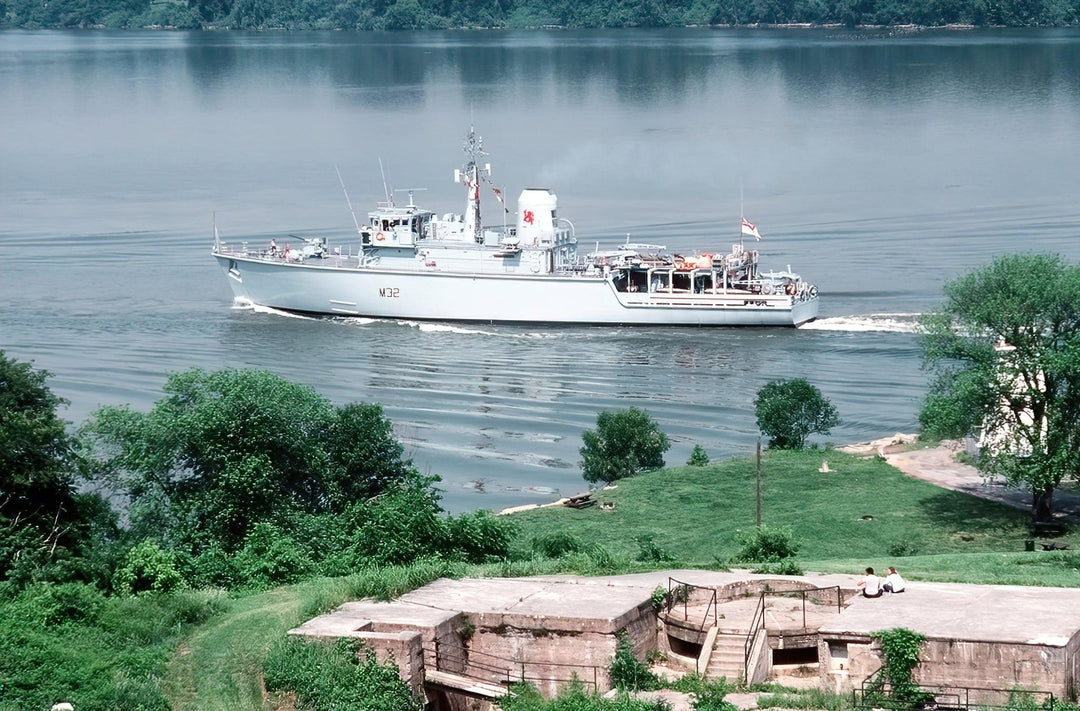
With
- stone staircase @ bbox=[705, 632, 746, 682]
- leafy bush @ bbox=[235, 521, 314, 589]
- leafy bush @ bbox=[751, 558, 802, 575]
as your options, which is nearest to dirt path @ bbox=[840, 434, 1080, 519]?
leafy bush @ bbox=[751, 558, 802, 575]

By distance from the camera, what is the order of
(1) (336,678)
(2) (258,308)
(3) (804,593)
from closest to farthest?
(1) (336,678) < (3) (804,593) < (2) (258,308)

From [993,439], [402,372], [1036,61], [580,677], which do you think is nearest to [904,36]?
[1036,61]

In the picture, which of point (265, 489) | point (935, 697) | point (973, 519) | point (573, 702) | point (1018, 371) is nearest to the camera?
point (935, 697)

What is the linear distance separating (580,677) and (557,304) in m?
43.3

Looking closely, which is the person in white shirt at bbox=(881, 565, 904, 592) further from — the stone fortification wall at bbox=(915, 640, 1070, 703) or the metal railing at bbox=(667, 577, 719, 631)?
the stone fortification wall at bbox=(915, 640, 1070, 703)

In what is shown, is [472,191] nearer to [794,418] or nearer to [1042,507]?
[794,418]

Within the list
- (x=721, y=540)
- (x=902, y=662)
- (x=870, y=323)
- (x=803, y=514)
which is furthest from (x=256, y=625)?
(x=870, y=323)

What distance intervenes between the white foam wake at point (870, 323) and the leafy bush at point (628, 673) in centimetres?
3776

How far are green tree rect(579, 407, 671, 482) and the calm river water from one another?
0.79 metres

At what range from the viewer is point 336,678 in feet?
75.4

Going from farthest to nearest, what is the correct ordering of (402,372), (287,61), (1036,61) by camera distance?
(287,61), (1036,61), (402,372)

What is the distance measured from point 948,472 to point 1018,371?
6.12 metres

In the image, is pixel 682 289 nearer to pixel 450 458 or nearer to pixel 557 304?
pixel 557 304

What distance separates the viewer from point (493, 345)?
63656mm
